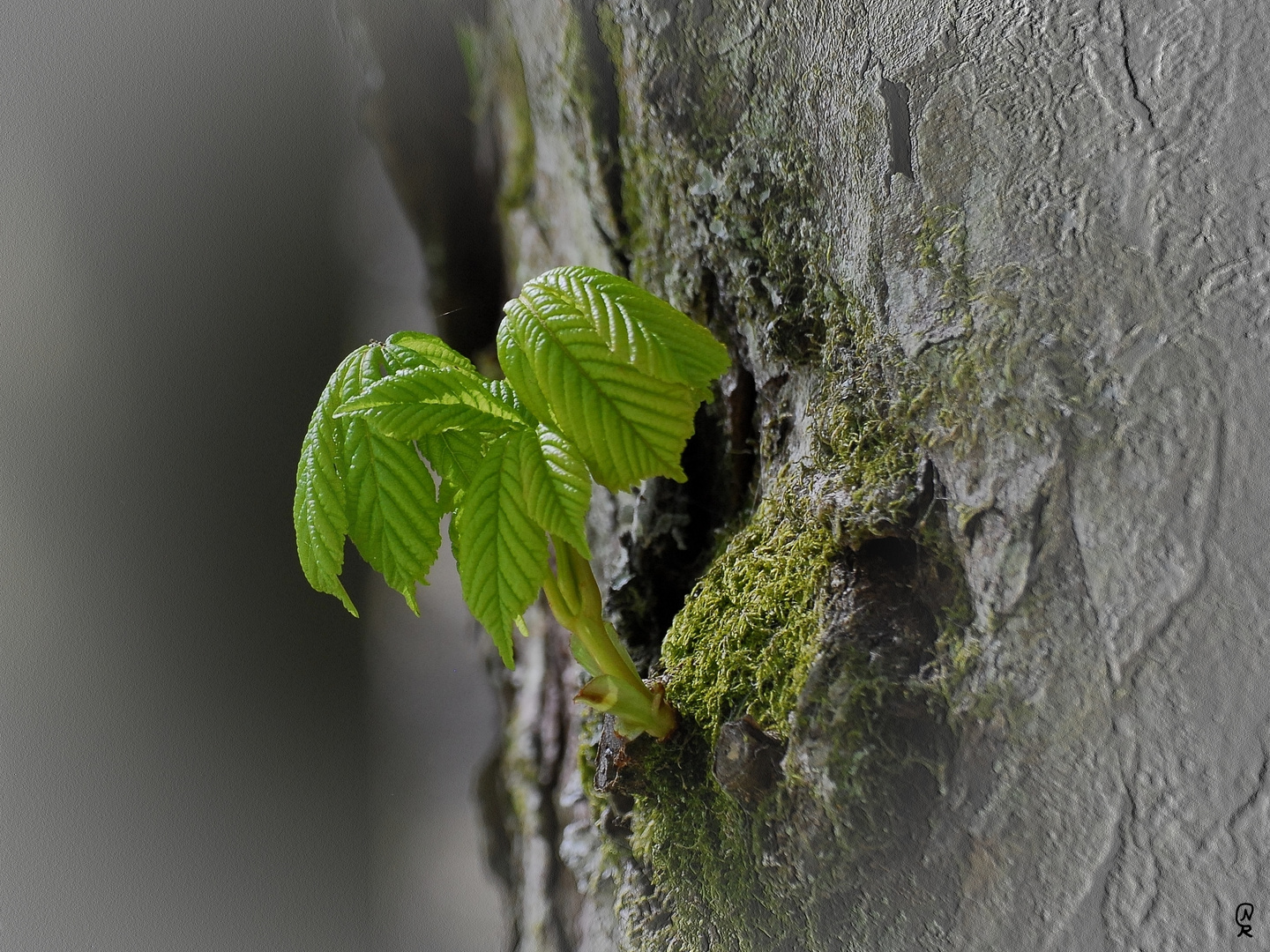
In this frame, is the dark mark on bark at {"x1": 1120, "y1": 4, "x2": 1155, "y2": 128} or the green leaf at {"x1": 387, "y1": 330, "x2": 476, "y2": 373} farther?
the green leaf at {"x1": 387, "y1": 330, "x2": 476, "y2": 373}

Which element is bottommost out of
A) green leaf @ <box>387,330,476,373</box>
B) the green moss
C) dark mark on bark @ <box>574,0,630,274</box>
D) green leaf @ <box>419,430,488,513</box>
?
the green moss

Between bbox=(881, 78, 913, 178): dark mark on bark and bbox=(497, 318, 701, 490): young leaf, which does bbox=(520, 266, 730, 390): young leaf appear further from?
bbox=(881, 78, 913, 178): dark mark on bark

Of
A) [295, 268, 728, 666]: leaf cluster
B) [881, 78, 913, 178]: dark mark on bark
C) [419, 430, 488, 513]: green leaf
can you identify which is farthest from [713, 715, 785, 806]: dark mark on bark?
[881, 78, 913, 178]: dark mark on bark

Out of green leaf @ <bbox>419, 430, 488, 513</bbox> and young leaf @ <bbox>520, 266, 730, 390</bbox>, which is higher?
young leaf @ <bbox>520, 266, 730, 390</bbox>
